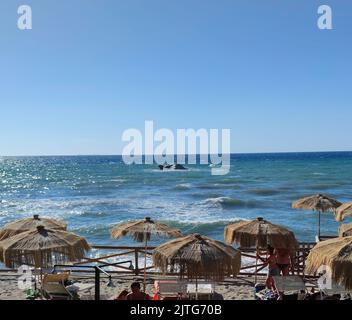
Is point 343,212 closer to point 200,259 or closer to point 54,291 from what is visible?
point 200,259

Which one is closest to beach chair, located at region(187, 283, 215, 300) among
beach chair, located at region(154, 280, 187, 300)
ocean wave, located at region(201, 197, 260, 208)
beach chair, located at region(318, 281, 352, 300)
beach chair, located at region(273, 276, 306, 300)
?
beach chair, located at region(154, 280, 187, 300)

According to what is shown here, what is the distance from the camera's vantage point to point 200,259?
7.73 m

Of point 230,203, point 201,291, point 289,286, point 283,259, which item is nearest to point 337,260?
point 289,286

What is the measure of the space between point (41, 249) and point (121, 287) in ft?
11.3

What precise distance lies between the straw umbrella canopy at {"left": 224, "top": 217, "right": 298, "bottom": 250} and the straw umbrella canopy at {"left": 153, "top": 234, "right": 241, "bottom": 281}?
92.9 inches

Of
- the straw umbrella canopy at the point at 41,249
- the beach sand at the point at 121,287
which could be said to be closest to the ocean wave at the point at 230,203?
the beach sand at the point at 121,287

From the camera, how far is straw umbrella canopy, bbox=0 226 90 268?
8.55m

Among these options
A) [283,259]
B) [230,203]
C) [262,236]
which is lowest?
[230,203]

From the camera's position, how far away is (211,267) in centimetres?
772

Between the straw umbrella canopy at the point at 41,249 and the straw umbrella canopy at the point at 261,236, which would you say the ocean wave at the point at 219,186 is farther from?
the straw umbrella canopy at the point at 41,249

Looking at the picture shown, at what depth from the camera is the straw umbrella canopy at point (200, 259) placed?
773cm

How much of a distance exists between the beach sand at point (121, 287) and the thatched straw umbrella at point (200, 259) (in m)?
2.77

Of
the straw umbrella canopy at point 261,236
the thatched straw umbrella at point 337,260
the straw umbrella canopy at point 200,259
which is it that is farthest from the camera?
the straw umbrella canopy at point 261,236

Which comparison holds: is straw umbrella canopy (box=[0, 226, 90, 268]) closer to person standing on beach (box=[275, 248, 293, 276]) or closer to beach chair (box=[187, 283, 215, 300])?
beach chair (box=[187, 283, 215, 300])
